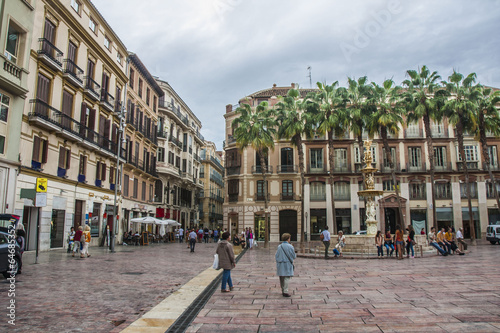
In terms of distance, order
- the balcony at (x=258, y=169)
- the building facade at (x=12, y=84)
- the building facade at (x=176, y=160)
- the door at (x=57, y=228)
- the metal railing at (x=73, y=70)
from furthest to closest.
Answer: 1. the building facade at (x=176, y=160)
2. the balcony at (x=258, y=169)
3. the metal railing at (x=73, y=70)
4. the door at (x=57, y=228)
5. the building facade at (x=12, y=84)

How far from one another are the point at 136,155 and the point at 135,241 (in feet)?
31.2

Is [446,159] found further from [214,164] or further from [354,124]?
[214,164]

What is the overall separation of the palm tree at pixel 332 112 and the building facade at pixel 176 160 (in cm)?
2077

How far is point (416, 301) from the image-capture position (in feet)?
27.5

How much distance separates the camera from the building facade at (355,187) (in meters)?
45.0

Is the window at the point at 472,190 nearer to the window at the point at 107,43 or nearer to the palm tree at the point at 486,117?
the palm tree at the point at 486,117

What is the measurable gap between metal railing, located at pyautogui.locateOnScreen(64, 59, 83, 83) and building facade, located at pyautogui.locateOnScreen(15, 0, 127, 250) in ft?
0.21

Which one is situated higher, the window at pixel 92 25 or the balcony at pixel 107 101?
the window at pixel 92 25

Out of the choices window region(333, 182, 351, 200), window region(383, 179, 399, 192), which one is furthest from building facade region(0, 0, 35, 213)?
window region(383, 179, 399, 192)

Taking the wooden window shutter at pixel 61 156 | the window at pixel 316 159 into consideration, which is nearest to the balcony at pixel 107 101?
the wooden window shutter at pixel 61 156

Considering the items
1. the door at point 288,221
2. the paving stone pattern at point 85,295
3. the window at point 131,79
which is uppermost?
the window at point 131,79

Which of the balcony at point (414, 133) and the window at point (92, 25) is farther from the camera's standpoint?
the balcony at point (414, 133)

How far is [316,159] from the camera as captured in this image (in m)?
47.2

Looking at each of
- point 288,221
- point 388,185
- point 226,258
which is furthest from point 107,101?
point 388,185
